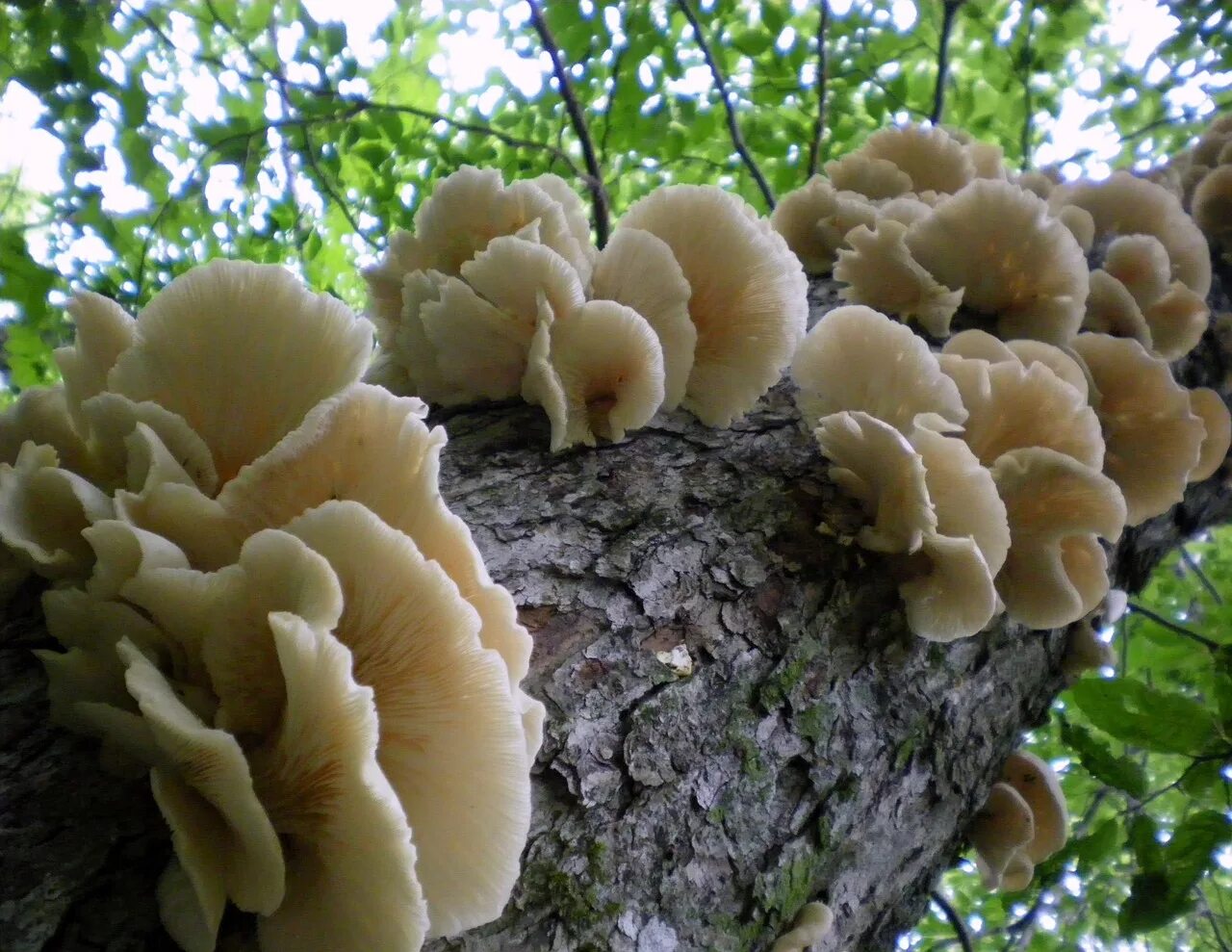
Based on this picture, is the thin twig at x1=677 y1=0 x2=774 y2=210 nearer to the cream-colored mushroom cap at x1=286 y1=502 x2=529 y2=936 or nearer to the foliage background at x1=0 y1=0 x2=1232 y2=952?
the foliage background at x1=0 y1=0 x2=1232 y2=952

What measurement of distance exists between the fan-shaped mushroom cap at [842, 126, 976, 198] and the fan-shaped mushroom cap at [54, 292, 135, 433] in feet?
8.61

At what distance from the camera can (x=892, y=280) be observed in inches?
101

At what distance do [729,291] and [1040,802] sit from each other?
74.4 inches

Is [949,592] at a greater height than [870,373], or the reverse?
[870,373]

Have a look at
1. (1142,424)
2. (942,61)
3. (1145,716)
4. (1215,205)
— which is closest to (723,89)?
(942,61)

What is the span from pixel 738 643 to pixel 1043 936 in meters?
3.58

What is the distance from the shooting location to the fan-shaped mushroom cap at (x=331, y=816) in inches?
34.9

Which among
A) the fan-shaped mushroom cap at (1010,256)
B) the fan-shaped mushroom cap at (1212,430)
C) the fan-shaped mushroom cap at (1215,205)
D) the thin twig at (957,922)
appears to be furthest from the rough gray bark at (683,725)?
the fan-shaped mushroom cap at (1215,205)

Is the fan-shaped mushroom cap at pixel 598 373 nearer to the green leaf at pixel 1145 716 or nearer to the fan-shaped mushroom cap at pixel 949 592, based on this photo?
the fan-shaped mushroom cap at pixel 949 592

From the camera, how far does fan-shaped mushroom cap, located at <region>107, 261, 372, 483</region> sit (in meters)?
1.25

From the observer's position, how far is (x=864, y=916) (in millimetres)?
1728

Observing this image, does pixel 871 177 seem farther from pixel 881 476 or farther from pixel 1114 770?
pixel 1114 770

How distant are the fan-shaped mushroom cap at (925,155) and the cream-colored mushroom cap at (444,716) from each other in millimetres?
2747

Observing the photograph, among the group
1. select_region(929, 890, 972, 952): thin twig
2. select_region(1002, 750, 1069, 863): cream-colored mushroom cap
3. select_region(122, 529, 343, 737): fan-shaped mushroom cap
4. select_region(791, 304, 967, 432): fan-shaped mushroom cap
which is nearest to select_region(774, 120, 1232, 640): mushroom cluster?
select_region(791, 304, 967, 432): fan-shaped mushroom cap
